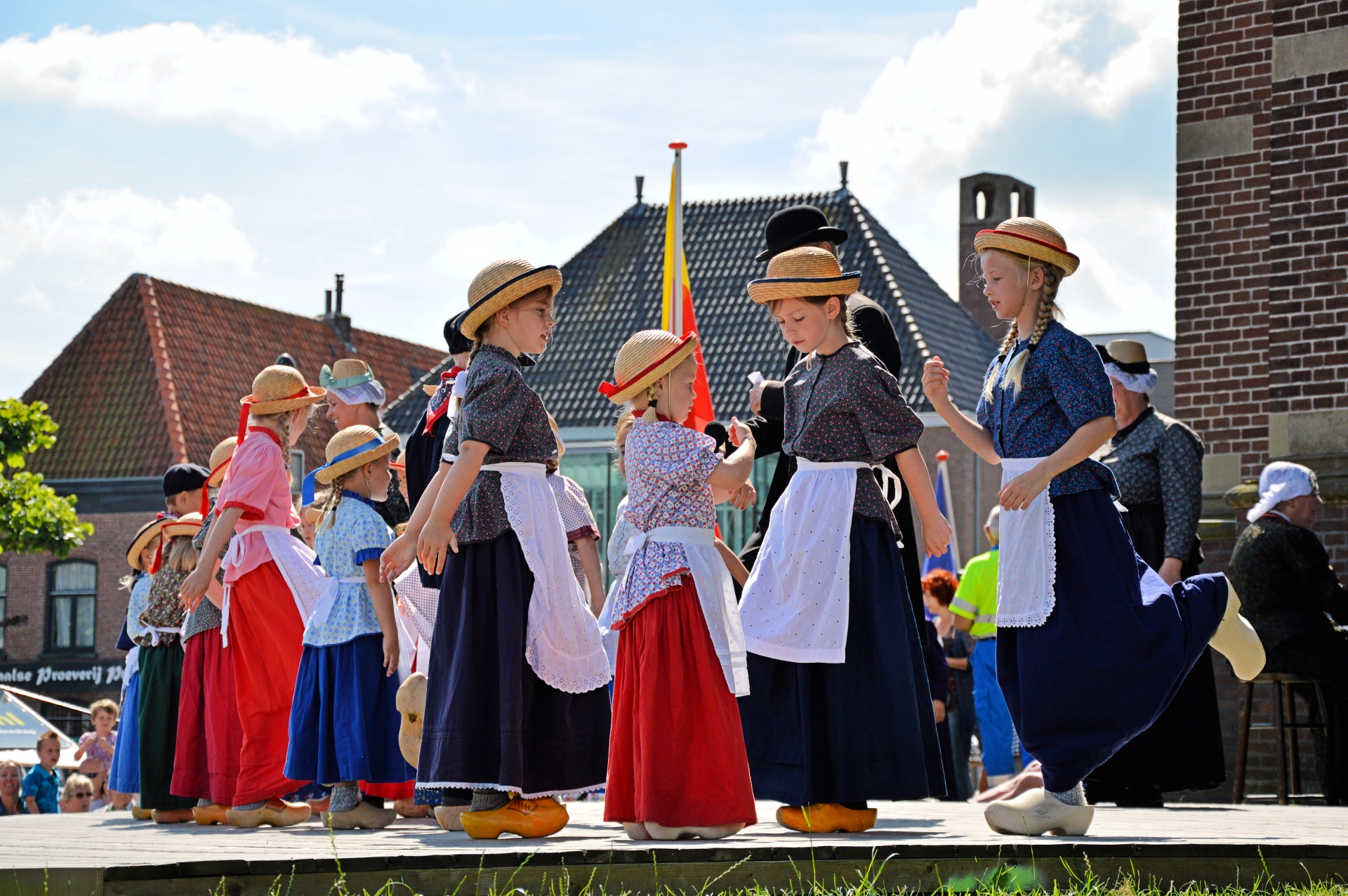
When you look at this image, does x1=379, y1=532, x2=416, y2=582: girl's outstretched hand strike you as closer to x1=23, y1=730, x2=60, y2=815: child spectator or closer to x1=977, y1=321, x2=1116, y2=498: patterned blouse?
x1=977, y1=321, x2=1116, y2=498: patterned blouse

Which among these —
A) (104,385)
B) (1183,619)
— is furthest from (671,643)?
(104,385)

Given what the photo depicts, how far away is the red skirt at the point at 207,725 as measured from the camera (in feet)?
24.1

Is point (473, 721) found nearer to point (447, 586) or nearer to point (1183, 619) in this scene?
point (447, 586)

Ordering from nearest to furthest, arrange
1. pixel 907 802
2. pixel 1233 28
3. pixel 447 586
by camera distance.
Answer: pixel 447 586 < pixel 907 802 < pixel 1233 28

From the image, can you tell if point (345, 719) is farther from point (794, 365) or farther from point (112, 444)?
point (112, 444)

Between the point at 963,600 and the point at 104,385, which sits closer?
the point at 963,600

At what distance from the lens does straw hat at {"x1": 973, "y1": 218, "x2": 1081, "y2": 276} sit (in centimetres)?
540

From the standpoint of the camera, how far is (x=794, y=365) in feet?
20.0

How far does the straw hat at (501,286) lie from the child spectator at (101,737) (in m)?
10.2

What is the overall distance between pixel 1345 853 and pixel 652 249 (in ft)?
98.1

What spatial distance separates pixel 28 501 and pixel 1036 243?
850 inches

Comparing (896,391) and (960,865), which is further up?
(896,391)

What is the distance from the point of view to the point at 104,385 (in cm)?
3734

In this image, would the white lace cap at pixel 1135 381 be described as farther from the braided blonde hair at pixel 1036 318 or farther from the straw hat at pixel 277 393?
the straw hat at pixel 277 393
